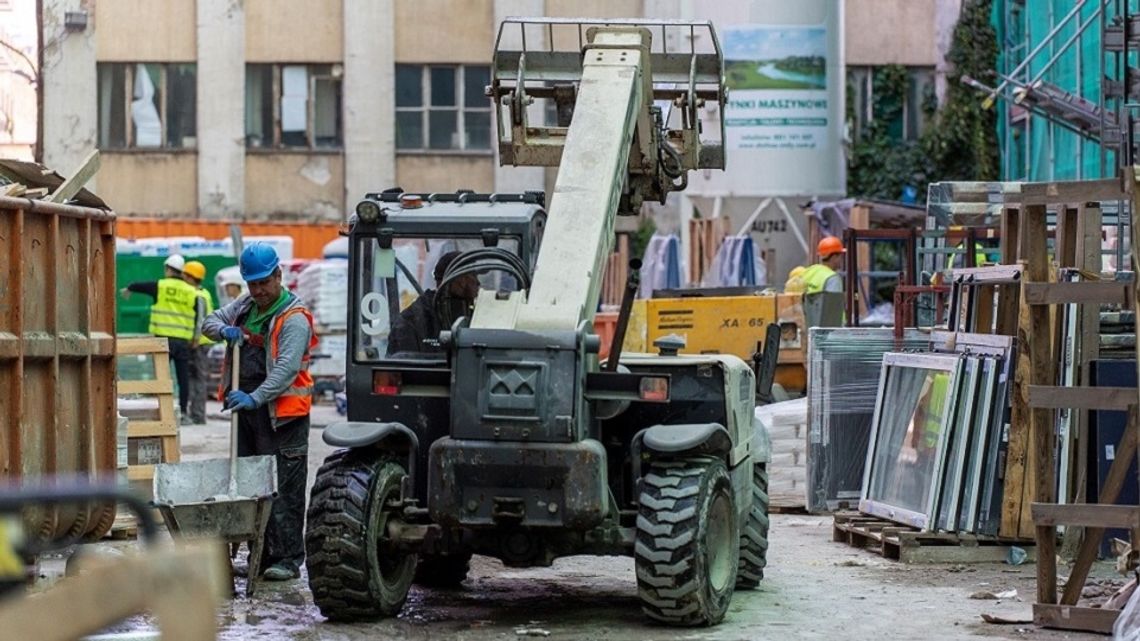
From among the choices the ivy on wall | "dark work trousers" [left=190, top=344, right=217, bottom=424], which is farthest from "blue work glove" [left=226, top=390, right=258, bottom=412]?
the ivy on wall

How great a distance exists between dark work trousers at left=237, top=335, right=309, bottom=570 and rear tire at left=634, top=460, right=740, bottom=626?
8.48ft

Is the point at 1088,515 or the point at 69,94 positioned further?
the point at 69,94

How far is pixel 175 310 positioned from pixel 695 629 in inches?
583

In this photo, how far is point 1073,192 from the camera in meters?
8.82

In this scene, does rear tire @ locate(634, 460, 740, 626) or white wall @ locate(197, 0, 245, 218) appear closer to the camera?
rear tire @ locate(634, 460, 740, 626)

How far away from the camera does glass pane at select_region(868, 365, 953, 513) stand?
11.7 metres

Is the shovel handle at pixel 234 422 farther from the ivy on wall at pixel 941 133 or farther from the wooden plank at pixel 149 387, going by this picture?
the ivy on wall at pixel 941 133

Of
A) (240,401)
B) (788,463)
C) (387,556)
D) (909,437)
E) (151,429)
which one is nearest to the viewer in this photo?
(387,556)

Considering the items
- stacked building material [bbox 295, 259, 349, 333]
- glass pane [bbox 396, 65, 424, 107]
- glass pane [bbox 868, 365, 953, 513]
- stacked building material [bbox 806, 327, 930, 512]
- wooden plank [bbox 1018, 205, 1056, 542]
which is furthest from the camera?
glass pane [bbox 396, 65, 424, 107]

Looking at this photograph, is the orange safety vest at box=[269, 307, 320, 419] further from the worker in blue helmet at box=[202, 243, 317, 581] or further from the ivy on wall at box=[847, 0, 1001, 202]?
the ivy on wall at box=[847, 0, 1001, 202]

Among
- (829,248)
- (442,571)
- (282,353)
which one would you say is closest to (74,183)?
(282,353)

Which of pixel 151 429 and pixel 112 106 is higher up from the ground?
pixel 112 106

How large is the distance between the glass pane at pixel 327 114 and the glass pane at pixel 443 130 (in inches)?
68.8

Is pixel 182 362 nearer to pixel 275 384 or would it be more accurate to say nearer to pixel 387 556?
pixel 275 384
